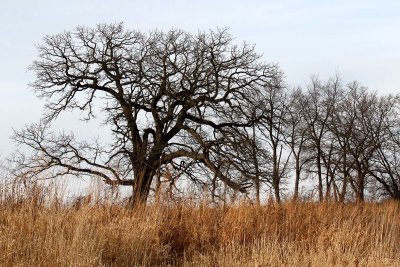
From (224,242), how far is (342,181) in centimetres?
3534

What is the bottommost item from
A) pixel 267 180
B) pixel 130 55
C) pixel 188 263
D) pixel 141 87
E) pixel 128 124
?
pixel 188 263

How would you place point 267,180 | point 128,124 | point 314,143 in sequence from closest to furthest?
1. point 267,180
2. point 128,124
3. point 314,143

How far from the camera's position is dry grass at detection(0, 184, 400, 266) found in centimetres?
635

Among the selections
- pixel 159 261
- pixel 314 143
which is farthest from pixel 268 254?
pixel 314 143

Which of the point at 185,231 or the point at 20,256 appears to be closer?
the point at 20,256

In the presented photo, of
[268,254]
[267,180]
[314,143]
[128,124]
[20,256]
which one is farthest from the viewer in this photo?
[314,143]

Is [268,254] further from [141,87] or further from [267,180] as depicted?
[141,87]

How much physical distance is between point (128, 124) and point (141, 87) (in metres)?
2.25

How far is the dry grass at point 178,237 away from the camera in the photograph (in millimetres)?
6352

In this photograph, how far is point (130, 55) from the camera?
89.8ft

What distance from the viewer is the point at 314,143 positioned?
40.8 meters

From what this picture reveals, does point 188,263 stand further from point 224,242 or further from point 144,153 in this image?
point 144,153

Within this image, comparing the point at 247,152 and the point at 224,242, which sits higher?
the point at 247,152

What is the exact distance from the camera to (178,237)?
332 inches
